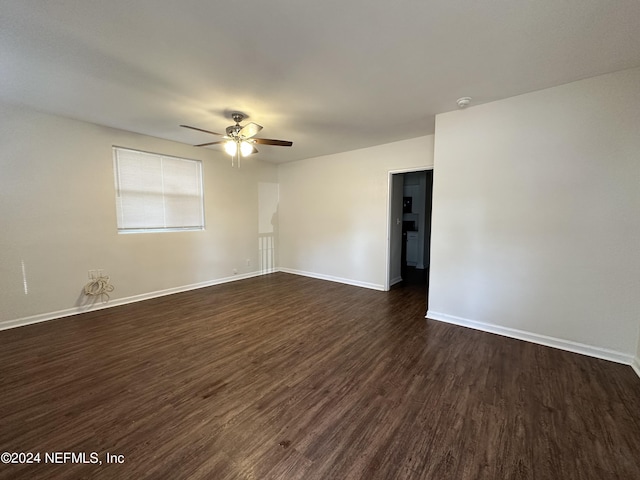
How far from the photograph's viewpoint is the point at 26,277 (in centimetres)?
321

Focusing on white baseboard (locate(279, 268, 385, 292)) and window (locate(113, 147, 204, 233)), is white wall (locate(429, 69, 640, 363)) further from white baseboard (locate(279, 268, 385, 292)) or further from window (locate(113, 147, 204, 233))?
window (locate(113, 147, 204, 233))

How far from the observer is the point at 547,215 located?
2.69 meters

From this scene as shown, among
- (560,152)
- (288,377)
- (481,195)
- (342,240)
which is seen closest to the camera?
(288,377)

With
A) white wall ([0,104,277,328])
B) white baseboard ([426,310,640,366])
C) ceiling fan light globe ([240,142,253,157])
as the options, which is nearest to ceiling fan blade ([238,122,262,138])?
ceiling fan light globe ([240,142,253,157])

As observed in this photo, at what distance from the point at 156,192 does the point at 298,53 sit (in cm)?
357

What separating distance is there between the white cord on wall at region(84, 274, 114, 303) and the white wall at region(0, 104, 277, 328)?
3.3 inches

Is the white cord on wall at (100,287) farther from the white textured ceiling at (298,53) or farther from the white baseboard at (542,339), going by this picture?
the white baseboard at (542,339)

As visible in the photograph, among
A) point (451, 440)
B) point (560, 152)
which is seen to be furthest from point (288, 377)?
point (560, 152)

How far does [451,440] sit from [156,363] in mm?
2510

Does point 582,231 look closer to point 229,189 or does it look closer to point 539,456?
point 539,456

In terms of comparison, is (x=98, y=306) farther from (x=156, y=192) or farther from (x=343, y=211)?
(x=343, y=211)

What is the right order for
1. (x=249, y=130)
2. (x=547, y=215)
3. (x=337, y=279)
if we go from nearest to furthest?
1. (x=547, y=215)
2. (x=249, y=130)
3. (x=337, y=279)

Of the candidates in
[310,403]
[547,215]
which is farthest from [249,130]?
[547,215]

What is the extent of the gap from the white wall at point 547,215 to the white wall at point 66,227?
4.44 metres
